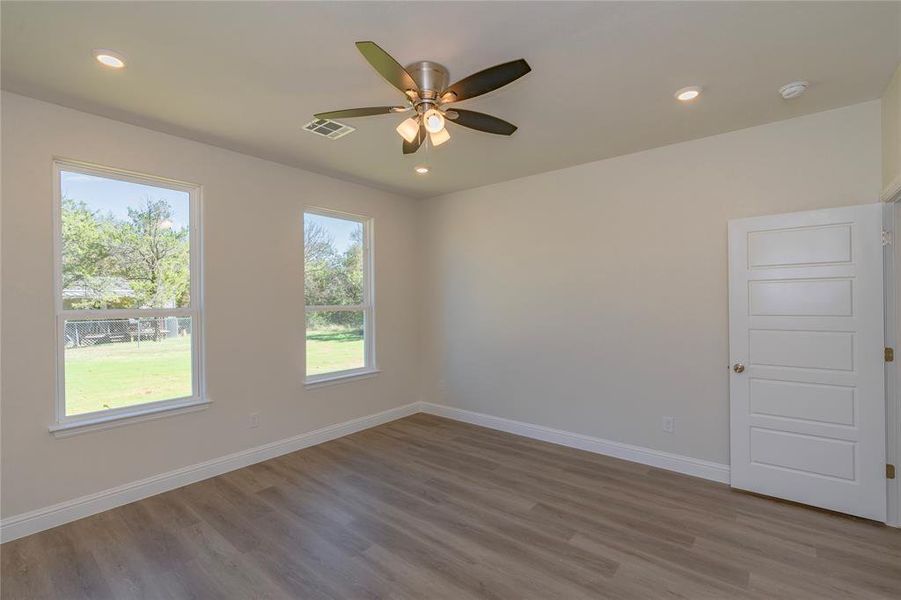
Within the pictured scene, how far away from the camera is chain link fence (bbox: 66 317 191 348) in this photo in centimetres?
282

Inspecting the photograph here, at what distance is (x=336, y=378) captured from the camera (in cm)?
439

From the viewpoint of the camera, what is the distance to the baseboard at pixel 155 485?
2.54 meters

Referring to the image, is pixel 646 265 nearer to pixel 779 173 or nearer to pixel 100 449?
pixel 779 173

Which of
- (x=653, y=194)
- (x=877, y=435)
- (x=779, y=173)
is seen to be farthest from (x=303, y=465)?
(x=779, y=173)

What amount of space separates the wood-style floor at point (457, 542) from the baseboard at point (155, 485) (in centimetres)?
7

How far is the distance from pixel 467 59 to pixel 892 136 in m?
2.67

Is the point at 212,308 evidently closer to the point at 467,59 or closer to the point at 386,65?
the point at 386,65

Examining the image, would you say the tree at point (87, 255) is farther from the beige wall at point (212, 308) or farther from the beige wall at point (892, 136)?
the beige wall at point (892, 136)

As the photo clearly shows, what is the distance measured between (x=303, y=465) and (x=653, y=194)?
3957 millimetres

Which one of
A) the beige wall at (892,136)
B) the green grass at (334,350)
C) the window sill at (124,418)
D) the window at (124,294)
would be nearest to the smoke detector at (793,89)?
the beige wall at (892,136)

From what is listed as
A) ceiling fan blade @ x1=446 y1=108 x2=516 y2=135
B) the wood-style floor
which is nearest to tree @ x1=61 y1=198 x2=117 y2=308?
the wood-style floor

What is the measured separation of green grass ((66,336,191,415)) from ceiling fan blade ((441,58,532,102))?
2919 mm

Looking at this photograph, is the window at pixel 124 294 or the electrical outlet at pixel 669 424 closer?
the window at pixel 124 294

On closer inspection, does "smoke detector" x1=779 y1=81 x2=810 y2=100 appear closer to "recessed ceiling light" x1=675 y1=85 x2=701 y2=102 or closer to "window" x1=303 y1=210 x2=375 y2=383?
"recessed ceiling light" x1=675 y1=85 x2=701 y2=102
